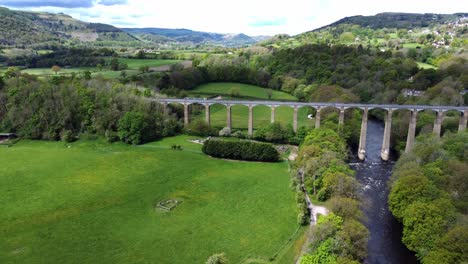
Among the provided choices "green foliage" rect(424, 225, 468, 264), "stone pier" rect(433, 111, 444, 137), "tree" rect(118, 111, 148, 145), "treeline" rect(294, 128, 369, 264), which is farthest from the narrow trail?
"tree" rect(118, 111, 148, 145)

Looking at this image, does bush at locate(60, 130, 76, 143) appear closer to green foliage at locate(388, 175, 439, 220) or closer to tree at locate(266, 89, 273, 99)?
tree at locate(266, 89, 273, 99)

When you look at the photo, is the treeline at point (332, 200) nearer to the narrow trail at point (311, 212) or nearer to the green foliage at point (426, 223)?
the narrow trail at point (311, 212)

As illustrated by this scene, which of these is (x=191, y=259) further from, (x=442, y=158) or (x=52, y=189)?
(x=442, y=158)

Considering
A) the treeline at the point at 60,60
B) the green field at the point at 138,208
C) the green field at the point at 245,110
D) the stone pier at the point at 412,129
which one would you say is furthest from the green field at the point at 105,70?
the stone pier at the point at 412,129

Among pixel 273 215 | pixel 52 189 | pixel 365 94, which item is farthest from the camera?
pixel 365 94

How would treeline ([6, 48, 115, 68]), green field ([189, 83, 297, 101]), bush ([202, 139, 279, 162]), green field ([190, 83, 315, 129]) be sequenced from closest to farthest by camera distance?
1. bush ([202, 139, 279, 162])
2. green field ([190, 83, 315, 129])
3. green field ([189, 83, 297, 101])
4. treeline ([6, 48, 115, 68])

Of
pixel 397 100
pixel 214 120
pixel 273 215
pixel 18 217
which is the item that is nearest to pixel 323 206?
pixel 273 215
